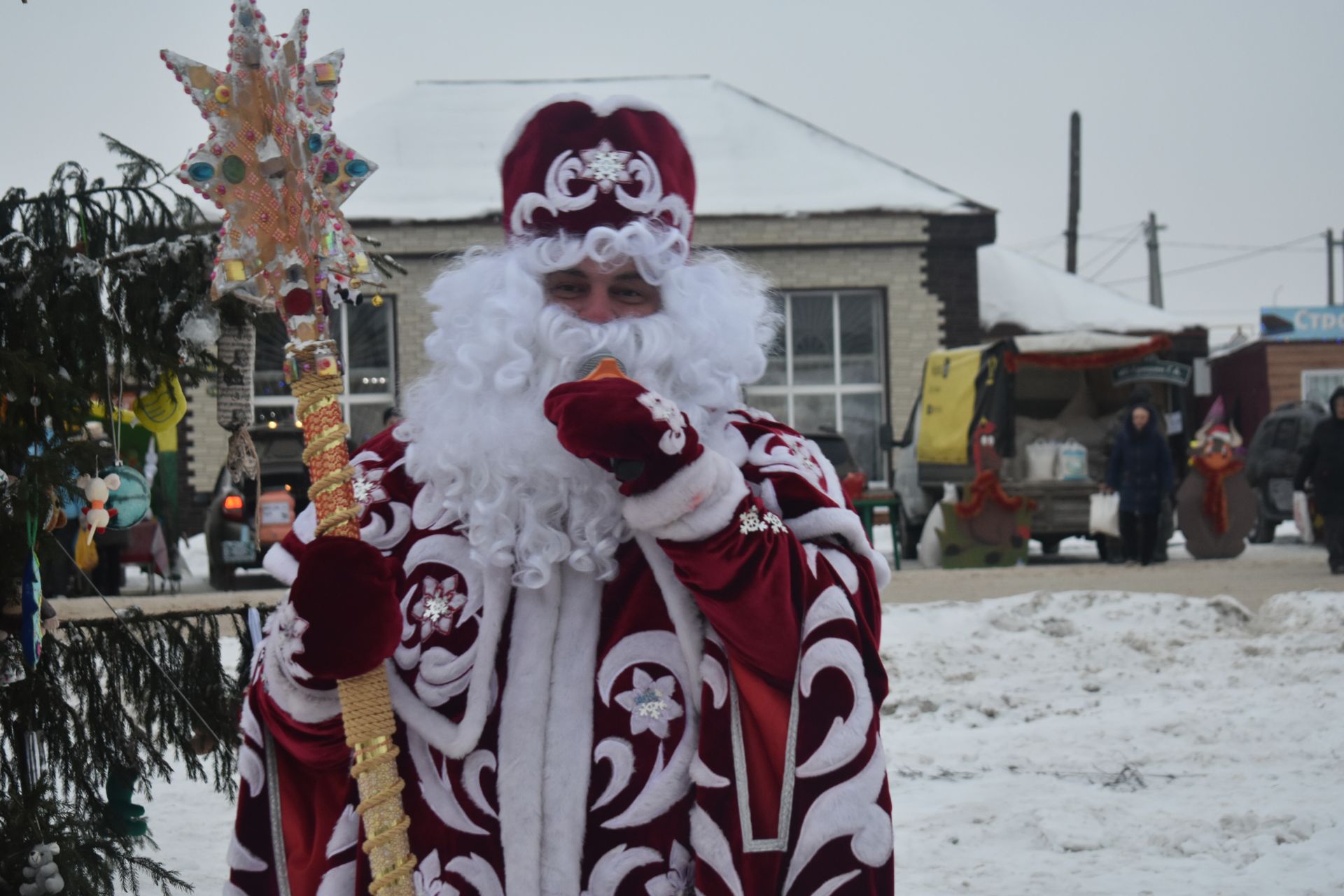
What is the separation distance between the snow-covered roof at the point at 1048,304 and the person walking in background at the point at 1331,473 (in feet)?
38.6

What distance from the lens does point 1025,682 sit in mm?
7703

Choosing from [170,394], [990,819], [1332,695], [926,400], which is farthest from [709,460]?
[926,400]

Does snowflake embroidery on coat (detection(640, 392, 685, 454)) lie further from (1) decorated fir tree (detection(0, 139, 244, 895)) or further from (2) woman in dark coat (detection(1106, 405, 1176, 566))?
(2) woman in dark coat (detection(1106, 405, 1176, 566))

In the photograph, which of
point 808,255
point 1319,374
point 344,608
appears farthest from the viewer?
point 1319,374

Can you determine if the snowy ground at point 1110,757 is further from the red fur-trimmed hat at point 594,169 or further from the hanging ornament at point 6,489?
the red fur-trimmed hat at point 594,169

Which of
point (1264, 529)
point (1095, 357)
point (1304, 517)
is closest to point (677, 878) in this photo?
point (1095, 357)

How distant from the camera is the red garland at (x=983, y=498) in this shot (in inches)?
546

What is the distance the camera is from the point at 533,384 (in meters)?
2.27

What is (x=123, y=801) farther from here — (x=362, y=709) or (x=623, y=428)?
(x=623, y=428)

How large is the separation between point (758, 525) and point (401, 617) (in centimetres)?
52

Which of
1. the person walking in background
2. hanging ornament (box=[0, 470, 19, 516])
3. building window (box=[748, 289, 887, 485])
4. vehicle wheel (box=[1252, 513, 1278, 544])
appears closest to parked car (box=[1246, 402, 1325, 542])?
vehicle wheel (box=[1252, 513, 1278, 544])

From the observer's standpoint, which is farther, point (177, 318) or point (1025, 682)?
point (1025, 682)

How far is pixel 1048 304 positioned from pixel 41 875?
2379 centimetres

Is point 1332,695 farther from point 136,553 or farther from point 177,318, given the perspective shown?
point 136,553
